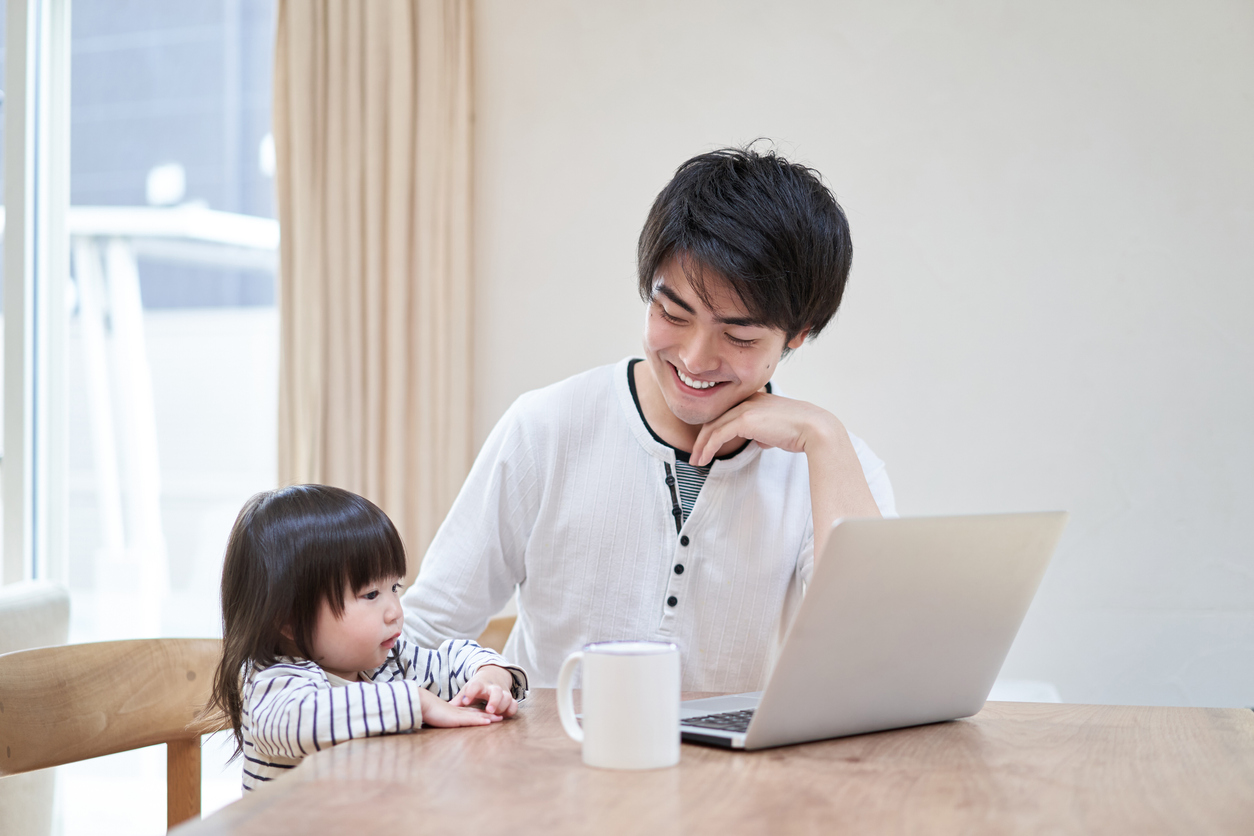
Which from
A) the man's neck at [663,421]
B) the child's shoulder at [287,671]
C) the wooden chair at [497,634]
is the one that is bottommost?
the wooden chair at [497,634]

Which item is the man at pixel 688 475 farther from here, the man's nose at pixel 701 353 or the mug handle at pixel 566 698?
the mug handle at pixel 566 698

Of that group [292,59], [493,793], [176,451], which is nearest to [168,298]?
[176,451]

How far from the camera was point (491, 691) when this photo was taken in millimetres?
981

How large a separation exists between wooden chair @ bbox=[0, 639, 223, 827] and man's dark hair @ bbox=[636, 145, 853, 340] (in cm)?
76

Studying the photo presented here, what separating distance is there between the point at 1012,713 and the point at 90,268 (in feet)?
8.93

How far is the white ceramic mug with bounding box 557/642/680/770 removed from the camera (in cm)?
74

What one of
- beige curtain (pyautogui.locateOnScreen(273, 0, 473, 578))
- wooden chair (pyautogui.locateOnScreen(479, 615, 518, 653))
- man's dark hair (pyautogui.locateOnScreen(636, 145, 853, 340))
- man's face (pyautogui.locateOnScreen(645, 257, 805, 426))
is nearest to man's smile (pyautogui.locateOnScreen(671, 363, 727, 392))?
Result: man's face (pyautogui.locateOnScreen(645, 257, 805, 426))

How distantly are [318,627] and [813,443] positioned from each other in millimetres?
624

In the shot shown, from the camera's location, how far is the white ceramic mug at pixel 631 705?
29.2 inches

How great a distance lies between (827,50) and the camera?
2.24 m

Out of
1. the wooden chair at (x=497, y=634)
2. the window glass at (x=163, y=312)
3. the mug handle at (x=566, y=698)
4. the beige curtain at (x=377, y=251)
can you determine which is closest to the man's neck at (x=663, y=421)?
the wooden chair at (x=497, y=634)

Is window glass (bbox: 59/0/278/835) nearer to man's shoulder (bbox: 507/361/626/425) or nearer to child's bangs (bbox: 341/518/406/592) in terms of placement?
man's shoulder (bbox: 507/361/626/425)

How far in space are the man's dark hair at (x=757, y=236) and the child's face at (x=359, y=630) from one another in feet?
1.67

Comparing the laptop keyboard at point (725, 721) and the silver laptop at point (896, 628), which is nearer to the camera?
the silver laptop at point (896, 628)
